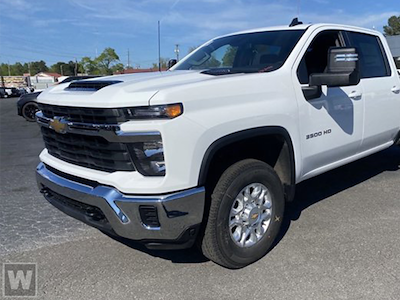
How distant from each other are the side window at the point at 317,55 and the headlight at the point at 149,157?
5.38ft

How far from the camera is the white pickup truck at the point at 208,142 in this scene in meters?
2.40

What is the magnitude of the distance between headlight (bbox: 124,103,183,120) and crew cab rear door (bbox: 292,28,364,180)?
1336 mm

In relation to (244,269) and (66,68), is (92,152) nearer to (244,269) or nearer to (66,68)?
(244,269)

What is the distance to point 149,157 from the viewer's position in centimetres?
242

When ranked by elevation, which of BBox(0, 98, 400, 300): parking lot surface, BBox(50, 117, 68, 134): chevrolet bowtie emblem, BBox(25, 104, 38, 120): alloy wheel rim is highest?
BBox(50, 117, 68, 134): chevrolet bowtie emblem

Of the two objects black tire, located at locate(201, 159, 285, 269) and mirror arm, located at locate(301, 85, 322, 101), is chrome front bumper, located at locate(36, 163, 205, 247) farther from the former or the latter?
mirror arm, located at locate(301, 85, 322, 101)

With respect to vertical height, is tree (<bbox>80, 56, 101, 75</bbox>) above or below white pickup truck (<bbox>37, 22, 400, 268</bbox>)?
above

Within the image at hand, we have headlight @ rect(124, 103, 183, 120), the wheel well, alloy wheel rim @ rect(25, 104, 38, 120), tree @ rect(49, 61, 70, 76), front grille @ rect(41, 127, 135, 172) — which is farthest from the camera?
tree @ rect(49, 61, 70, 76)

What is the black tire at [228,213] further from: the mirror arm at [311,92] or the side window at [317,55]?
the side window at [317,55]

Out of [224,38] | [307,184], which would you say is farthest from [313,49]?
[307,184]

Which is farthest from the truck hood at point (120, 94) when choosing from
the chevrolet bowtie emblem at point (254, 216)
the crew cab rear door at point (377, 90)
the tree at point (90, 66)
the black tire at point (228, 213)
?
the tree at point (90, 66)

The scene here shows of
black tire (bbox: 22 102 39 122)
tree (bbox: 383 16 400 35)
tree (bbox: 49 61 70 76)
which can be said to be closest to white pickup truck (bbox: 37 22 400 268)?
black tire (bbox: 22 102 39 122)

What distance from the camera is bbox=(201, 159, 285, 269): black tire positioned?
105 inches

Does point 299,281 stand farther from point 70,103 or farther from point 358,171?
point 358,171
